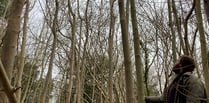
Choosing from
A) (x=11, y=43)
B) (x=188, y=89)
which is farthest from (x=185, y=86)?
(x=11, y=43)

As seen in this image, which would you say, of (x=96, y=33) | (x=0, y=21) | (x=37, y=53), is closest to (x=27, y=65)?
(x=37, y=53)

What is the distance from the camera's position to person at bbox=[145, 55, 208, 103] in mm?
2098

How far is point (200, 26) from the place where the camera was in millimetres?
1795

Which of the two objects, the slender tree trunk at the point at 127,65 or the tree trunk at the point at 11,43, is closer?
the tree trunk at the point at 11,43

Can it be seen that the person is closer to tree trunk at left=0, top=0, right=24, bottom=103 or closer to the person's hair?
the person's hair

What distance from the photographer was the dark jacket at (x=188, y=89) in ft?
6.86

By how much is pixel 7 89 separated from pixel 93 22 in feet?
25.9

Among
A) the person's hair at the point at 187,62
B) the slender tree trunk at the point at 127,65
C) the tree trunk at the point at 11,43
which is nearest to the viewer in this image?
the tree trunk at the point at 11,43

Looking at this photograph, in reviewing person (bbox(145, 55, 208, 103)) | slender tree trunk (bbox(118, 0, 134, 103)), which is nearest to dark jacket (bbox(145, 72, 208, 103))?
person (bbox(145, 55, 208, 103))

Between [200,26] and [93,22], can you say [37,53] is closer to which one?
[93,22]

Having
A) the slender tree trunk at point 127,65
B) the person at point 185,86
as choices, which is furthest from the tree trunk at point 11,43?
the person at point 185,86

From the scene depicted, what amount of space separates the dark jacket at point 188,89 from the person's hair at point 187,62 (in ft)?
0.17

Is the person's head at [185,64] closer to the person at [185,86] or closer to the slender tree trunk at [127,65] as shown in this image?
the person at [185,86]

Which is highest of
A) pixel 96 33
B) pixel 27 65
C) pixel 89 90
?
pixel 96 33
